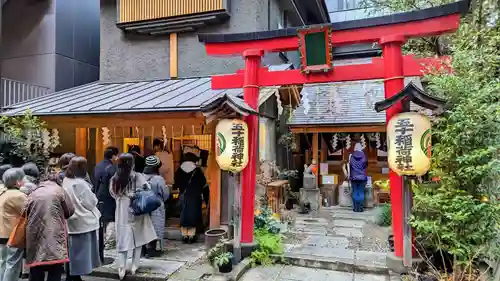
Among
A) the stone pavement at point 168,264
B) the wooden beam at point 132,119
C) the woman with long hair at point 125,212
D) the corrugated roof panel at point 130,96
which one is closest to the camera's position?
the woman with long hair at point 125,212

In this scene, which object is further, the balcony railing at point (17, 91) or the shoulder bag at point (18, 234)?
the balcony railing at point (17, 91)

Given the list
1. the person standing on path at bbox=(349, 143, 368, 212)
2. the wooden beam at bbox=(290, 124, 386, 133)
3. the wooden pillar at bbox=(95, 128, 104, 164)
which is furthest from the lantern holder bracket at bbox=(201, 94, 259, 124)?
the wooden beam at bbox=(290, 124, 386, 133)

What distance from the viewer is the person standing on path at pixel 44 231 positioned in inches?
177

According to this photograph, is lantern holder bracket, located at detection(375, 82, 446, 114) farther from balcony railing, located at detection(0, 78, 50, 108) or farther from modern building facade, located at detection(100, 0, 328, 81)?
balcony railing, located at detection(0, 78, 50, 108)

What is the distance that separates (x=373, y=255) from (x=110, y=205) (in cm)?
537

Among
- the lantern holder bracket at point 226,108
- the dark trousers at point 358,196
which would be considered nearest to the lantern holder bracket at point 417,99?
the lantern holder bracket at point 226,108

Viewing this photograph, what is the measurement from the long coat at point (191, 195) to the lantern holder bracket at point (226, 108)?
2.08m

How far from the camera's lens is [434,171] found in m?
5.40

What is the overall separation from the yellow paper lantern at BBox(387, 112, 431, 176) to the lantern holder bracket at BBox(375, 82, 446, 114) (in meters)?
0.20

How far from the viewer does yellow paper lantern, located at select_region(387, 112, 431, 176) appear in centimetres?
514

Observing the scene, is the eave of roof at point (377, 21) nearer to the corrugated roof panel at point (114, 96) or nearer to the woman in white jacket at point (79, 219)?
the corrugated roof panel at point (114, 96)

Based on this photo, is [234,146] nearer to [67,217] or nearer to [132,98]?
[67,217]

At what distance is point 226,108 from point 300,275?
3.23m

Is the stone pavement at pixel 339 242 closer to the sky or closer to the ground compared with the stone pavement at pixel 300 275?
closer to the sky
